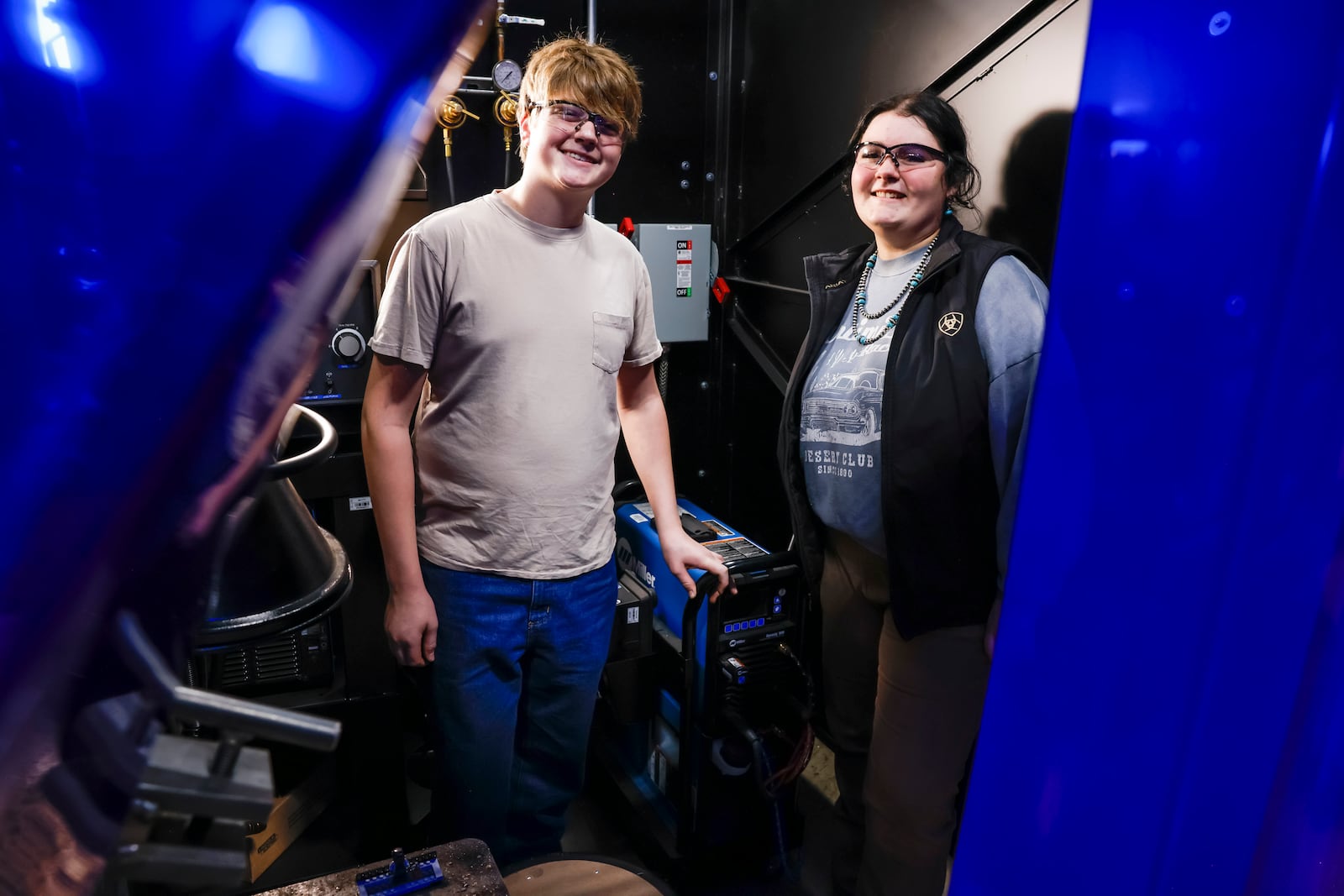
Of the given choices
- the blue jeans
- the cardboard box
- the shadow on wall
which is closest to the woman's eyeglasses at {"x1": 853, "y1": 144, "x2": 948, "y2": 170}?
the shadow on wall

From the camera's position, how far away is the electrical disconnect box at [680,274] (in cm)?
337

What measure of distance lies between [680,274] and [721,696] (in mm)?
1774

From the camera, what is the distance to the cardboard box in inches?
92.0

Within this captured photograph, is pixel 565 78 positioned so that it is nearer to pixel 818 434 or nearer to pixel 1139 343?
pixel 818 434

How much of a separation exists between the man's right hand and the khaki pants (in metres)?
0.96

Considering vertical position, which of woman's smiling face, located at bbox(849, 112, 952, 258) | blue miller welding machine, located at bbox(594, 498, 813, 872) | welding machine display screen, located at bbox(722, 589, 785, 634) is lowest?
blue miller welding machine, located at bbox(594, 498, 813, 872)

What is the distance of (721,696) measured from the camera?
2318 mm

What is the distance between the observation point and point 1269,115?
45 cm

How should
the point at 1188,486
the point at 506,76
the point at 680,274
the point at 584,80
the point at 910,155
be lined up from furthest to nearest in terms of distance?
the point at 680,274 → the point at 506,76 → the point at 910,155 → the point at 584,80 → the point at 1188,486

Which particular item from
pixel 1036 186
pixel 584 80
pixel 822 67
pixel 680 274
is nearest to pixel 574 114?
pixel 584 80

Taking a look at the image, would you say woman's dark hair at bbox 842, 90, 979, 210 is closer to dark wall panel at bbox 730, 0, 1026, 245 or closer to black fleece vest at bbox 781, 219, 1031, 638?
black fleece vest at bbox 781, 219, 1031, 638

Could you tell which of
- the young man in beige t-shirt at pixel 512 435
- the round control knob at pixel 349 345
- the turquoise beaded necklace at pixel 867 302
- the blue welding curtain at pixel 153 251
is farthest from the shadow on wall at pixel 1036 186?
the blue welding curtain at pixel 153 251

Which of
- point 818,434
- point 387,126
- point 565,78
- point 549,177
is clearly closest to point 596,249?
point 549,177

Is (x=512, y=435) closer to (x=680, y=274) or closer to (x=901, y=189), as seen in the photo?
(x=901, y=189)
